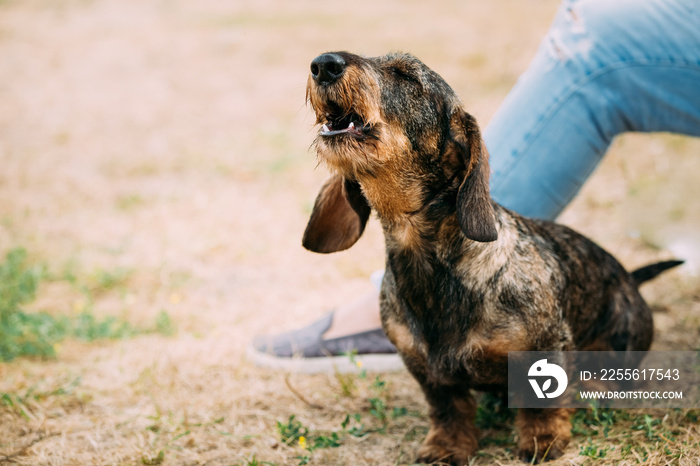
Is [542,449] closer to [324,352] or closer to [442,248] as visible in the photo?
[442,248]

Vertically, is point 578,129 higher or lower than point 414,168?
higher

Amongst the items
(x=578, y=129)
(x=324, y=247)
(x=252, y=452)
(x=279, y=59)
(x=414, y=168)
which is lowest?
(x=252, y=452)

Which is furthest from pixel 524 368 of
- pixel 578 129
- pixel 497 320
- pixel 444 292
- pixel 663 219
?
pixel 663 219

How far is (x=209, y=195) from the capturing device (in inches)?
279

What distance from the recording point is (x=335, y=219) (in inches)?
119

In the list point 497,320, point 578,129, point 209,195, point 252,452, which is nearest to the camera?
point 497,320

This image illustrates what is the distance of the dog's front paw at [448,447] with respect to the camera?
111 inches

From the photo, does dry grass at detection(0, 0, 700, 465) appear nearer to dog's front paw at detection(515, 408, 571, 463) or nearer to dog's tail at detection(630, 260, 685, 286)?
dog's front paw at detection(515, 408, 571, 463)

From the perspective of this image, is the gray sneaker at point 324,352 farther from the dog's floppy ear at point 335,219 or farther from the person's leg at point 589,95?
the person's leg at point 589,95

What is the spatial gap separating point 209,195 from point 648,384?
514cm

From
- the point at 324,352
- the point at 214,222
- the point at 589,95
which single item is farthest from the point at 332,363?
the point at 214,222

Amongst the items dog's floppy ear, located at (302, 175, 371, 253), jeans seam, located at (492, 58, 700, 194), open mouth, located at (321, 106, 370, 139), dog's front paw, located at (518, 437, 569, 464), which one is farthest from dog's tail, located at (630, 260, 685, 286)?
open mouth, located at (321, 106, 370, 139)

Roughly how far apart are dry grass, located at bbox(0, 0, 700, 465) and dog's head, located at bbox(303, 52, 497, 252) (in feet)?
1.21

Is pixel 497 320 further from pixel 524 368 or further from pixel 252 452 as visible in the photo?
pixel 252 452
